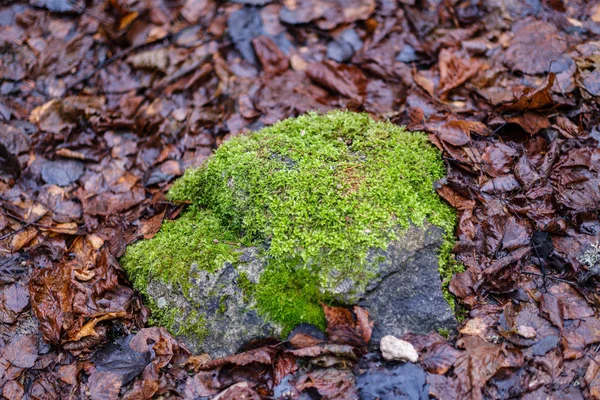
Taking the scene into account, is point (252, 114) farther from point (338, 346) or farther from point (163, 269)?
point (338, 346)

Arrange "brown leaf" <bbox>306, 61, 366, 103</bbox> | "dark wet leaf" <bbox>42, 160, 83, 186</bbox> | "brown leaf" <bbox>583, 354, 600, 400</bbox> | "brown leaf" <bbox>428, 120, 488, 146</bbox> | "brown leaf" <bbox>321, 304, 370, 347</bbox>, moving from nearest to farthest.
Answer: "brown leaf" <bbox>583, 354, 600, 400</bbox>
"brown leaf" <bbox>321, 304, 370, 347</bbox>
"brown leaf" <bbox>428, 120, 488, 146</bbox>
"dark wet leaf" <bbox>42, 160, 83, 186</bbox>
"brown leaf" <bbox>306, 61, 366, 103</bbox>

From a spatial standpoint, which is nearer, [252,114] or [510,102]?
[510,102]

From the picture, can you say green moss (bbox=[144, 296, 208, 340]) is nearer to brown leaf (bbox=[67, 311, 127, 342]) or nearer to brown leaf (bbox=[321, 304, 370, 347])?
brown leaf (bbox=[67, 311, 127, 342])

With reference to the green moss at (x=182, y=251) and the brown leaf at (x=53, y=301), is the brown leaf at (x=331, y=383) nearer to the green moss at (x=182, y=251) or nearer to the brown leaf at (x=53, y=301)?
the green moss at (x=182, y=251)

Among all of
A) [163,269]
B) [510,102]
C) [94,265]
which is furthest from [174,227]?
[510,102]

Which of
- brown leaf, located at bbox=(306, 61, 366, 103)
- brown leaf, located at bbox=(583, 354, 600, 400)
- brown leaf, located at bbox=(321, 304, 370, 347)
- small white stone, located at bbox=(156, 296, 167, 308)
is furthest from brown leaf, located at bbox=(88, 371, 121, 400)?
brown leaf, located at bbox=(306, 61, 366, 103)

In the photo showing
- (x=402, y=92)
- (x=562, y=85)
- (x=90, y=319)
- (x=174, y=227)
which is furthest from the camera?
(x=402, y=92)

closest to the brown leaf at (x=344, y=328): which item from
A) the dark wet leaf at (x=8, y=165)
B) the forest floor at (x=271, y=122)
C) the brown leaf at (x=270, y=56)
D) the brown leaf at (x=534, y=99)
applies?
the forest floor at (x=271, y=122)

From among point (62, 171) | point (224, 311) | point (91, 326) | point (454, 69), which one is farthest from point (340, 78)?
point (91, 326)
